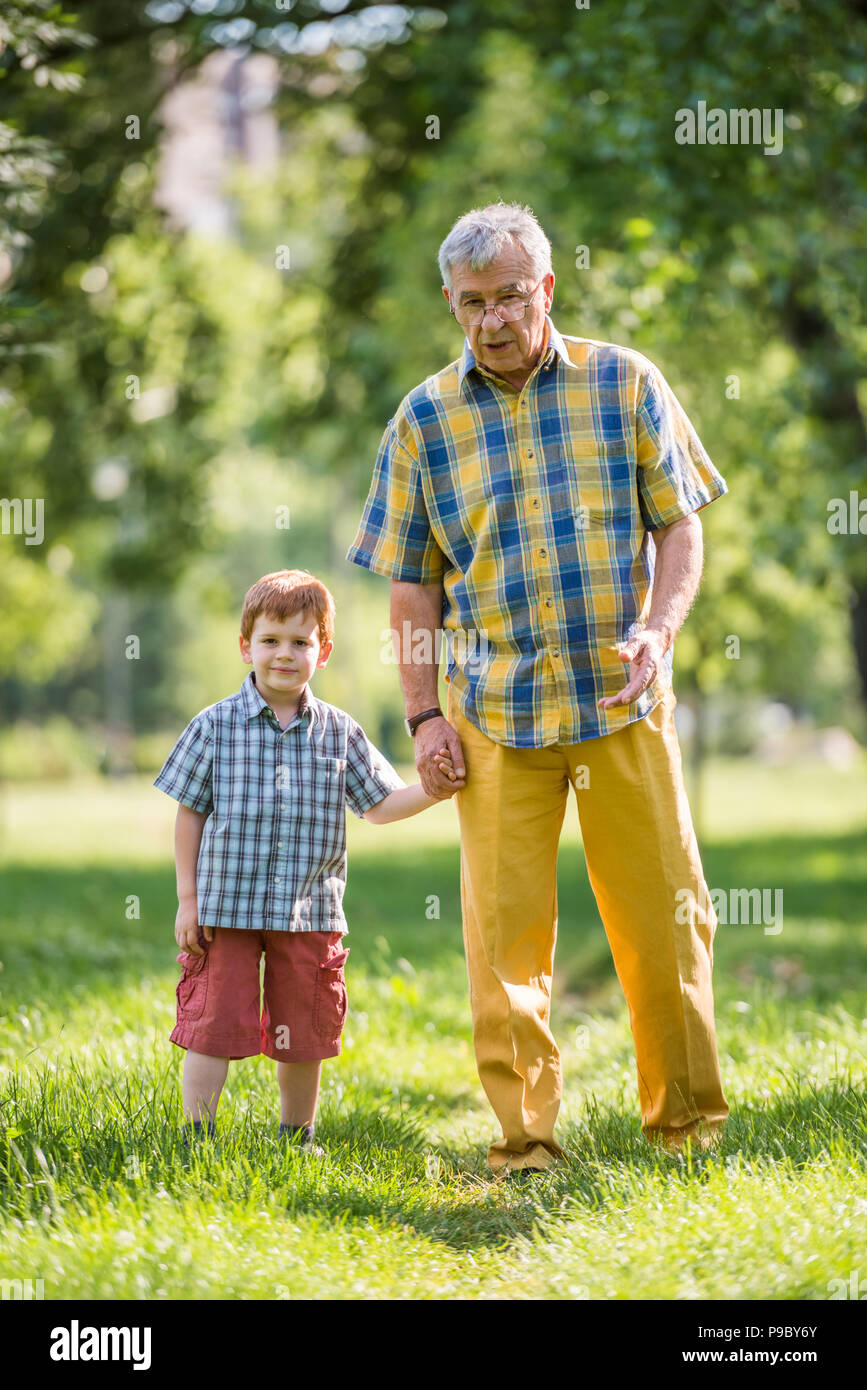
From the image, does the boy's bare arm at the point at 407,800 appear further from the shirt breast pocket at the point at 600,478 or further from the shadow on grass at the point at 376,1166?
the shadow on grass at the point at 376,1166

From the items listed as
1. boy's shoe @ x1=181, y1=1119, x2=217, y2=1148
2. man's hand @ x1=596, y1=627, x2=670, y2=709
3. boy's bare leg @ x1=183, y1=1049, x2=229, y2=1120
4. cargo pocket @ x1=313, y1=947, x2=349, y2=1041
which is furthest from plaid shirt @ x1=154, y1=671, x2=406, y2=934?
man's hand @ x1=596, y1=627, x2=670, y2=709

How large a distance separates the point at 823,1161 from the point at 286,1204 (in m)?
1.34

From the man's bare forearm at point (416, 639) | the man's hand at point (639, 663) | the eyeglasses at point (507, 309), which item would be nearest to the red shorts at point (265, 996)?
the man's bare forearm at point (416, 639)

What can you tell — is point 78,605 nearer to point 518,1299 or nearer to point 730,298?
point 730,298

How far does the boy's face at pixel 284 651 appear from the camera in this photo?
3.90 metres

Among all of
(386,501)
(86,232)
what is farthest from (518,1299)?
(86,232)

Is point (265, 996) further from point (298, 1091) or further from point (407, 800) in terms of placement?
point (407, 800)

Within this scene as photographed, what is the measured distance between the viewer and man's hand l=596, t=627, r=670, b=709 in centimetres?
364

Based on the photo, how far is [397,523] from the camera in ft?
13.4

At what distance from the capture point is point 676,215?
7.23m

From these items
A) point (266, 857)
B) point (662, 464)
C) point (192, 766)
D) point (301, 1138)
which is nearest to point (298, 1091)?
point (301, 1138)

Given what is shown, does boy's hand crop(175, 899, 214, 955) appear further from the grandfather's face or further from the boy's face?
the grandfather's face

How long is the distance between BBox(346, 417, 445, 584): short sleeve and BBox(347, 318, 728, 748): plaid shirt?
87 mm

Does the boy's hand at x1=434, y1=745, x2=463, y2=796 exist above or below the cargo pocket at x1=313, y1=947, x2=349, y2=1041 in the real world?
above
